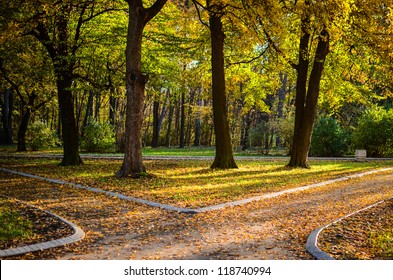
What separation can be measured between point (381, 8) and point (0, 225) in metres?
12.0

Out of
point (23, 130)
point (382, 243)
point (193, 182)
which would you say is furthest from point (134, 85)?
point (23, 130)

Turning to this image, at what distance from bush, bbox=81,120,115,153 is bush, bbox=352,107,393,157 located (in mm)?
17033

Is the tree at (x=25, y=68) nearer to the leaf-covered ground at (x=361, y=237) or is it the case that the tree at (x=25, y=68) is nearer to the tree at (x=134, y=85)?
the tree at (x=134, y=85)

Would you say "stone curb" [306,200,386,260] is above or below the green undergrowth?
below

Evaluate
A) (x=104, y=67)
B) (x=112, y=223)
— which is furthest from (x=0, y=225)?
(x=104, y=67)

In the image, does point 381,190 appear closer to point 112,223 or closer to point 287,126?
point 112,223

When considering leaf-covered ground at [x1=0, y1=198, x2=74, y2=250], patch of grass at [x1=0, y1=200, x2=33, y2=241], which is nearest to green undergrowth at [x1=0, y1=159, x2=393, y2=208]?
leaf-covered ground at [x1=0, y1=198, x2=74, y2=250]

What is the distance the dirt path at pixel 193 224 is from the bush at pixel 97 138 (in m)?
17.4

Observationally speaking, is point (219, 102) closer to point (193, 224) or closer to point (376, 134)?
point (193, 224)

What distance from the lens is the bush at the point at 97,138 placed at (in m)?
28.9

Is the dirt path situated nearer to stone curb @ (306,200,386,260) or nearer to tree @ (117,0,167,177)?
stone curb @ (306,200,386,260)

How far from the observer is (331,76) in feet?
67.5

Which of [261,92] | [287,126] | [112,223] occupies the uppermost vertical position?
[261,92]

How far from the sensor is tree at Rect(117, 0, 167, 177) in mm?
13570
